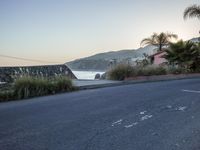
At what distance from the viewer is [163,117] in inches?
274

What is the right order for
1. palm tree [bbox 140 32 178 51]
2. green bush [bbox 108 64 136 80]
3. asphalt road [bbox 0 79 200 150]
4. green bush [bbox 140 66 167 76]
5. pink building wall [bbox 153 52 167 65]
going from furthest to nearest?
palm tree [bbox 140 32 178 51], pink building wall [bbox 153 52 167 65], green bush [bbox 140 66 167 76], green bush [bbox 108 64 136 80], asphalt road [bbox 0 79 200 150]

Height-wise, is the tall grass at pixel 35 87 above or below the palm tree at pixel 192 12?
below

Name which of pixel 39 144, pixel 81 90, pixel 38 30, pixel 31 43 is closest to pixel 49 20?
pixel 38 30

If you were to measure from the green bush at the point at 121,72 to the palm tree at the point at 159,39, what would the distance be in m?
26.3

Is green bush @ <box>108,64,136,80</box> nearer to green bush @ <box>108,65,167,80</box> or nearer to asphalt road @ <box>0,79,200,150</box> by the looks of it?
green bush @ <box>108,65,167,80</box>

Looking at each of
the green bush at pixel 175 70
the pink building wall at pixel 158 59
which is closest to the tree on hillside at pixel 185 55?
the green bush at pixel 175 70

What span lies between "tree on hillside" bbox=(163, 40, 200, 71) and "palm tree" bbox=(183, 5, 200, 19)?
595 centimetres

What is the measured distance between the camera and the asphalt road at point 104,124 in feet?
16.6

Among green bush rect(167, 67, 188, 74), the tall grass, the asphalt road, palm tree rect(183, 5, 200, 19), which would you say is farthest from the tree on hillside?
the asphalt road

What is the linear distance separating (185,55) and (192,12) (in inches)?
291

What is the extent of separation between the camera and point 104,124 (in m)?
6.38

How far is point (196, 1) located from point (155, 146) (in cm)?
2613

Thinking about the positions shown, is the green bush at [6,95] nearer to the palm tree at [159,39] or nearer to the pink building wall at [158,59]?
the pink building wall at [158,59]

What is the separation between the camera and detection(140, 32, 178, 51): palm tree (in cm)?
4312
